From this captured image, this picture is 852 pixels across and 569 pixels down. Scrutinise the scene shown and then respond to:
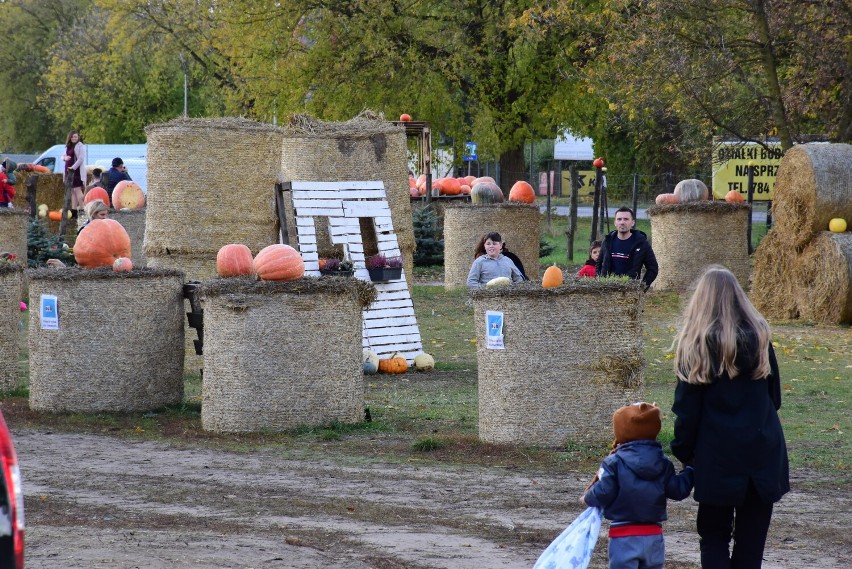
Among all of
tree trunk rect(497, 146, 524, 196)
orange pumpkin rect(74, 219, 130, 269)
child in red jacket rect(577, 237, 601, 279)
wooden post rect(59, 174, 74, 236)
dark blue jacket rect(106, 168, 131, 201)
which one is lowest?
child in red jacket rect(577, 237, 601, 279)

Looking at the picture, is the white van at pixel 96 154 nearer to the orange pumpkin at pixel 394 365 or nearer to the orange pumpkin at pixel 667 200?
the orange pumpkin at pixel 667 200

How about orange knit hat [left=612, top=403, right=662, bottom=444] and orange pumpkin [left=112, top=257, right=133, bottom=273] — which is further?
orange pumpkin [left=112, top=257, right=133, bottom=273]

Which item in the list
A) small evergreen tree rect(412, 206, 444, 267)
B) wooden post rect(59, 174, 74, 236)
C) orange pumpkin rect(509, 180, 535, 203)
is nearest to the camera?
orange pumpkin rect(509, 180, 535, 203)

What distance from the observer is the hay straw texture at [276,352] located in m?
10.1

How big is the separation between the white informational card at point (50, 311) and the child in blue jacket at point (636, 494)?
673 centimetres

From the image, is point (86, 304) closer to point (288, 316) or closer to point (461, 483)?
point (288, 316)

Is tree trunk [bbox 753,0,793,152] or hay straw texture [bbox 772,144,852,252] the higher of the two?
tree trunk [bbox 753,0,793,152]

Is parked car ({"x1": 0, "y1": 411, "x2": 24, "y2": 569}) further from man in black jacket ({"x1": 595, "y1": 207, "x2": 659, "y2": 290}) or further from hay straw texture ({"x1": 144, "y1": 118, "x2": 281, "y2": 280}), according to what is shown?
hay straw texture ({"x1": 144, "y1": 118, "x2": 281, "y2": 280})

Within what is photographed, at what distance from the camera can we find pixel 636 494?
552 cm

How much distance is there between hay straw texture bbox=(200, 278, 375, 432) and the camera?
398 inches

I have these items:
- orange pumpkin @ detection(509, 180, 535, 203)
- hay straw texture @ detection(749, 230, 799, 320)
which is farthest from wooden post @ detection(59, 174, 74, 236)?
hay straw texture @ detection(749, 230, 799, 320)

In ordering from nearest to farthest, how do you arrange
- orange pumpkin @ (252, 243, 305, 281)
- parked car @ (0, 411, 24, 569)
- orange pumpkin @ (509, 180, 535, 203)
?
parked car @ (0, 411, 24, 569), orange pumpkin @ (252, 243, 305, 281), orange pumpkin @ (509, 180, 535, 203)

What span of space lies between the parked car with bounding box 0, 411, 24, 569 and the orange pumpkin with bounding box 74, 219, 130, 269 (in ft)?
26.0

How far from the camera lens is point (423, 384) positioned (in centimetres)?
1319
